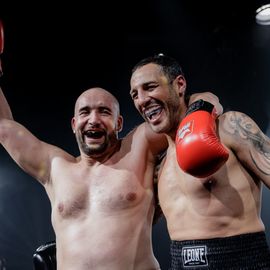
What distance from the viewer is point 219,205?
4.25ft

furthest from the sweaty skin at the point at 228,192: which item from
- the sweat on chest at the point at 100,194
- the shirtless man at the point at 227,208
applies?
the sweat on chest at the point at 100,194

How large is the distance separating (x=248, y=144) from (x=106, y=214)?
0.82 metres

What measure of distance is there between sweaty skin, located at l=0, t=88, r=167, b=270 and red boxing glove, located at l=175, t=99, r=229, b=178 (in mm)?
665

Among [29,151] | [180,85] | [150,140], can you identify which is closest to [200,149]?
[180,85]

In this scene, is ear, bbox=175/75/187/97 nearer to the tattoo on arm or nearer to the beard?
the tattoo on arm

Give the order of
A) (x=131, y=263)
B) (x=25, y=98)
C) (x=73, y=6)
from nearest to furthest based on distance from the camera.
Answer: (x=131, y=263)
(x=73, y=6)
(x=25, y=98)

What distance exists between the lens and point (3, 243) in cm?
580

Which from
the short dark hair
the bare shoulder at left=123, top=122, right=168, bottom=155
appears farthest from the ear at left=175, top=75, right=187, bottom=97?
the bare shoulder at left=123, top=122, right=168, bottom=155

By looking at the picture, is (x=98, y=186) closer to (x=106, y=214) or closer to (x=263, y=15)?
A: (x=106, y=214)

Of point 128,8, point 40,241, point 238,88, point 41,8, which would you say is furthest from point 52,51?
point 40,241

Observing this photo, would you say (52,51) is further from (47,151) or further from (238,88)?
(47,151)

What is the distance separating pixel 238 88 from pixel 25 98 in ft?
9.02

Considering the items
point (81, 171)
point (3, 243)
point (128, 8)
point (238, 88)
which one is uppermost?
point (128, 8)

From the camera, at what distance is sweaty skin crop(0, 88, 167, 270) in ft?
5.84
